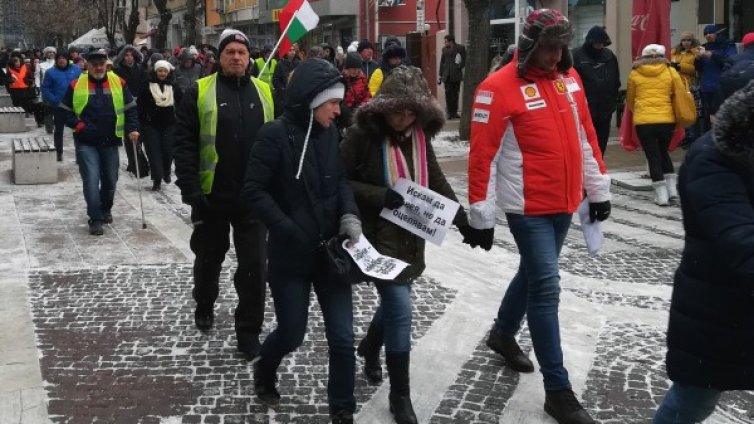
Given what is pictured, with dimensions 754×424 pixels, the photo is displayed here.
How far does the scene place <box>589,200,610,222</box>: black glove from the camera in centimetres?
523

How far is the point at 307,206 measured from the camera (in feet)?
15.6

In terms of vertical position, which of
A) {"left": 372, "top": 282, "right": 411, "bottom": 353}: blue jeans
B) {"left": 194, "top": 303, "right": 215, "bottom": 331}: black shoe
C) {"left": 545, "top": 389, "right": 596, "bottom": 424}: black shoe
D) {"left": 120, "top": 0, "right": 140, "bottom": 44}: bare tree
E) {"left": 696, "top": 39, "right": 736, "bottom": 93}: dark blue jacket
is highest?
{"left": 120, "top": 0, "right": 140, "bottom": 44}: bare tree

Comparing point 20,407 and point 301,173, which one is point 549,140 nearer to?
point 301,173

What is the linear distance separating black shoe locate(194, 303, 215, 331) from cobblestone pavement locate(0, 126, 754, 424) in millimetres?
80

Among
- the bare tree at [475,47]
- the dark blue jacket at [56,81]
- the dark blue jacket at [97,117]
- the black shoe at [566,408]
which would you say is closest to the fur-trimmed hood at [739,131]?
the black shoe at [566,408]

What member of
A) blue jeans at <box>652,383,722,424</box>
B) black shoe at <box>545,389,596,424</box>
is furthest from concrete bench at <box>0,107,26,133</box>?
blue jeans at <box>652,383,722,424</box>

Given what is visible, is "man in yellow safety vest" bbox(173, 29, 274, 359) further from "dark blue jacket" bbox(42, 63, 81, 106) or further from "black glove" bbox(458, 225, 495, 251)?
"dark blue jacket" bbox(42, 63, 81, 106)

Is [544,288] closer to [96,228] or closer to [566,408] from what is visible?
[566,408]

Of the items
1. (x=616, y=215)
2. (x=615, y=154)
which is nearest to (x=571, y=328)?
(x=616, y=215)

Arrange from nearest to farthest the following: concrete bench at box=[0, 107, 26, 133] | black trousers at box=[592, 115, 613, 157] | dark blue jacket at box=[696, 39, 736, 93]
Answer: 1. black trousers at box=[592, 115, 613, 157]
2. dark blue jacket at box=[696, 39, 736, 93]
3. concrete bench at box=[0, 107, 26, 133]

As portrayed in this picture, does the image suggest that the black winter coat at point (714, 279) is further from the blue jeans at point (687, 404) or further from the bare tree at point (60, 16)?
the bare tree at point (60, 16)

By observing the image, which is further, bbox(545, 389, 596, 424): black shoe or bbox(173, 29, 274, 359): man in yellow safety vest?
bbox(173, 29, 274, 359): man in yellow safety vest

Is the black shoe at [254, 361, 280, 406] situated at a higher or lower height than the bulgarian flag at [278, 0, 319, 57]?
lower

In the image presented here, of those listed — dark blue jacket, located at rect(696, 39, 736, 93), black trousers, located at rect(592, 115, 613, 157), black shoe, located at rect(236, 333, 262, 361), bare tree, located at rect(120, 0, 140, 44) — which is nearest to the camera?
black shoe, located at rect(236, 333, 262, 361)
